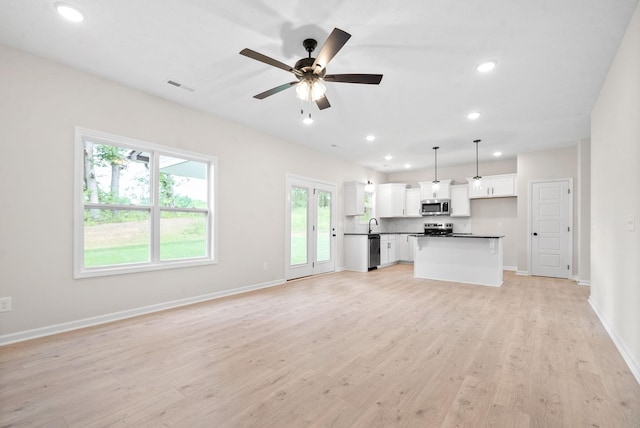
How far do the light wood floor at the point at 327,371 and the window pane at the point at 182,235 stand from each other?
0.87 metres

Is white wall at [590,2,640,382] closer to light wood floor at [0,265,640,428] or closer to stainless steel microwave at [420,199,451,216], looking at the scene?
light wood floor at [0,265,640,428]

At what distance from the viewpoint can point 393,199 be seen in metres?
8.83

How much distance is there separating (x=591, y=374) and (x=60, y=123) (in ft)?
17.4

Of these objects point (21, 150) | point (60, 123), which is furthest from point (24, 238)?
point (60, 123)

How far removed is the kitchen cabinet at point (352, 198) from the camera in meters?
7.52

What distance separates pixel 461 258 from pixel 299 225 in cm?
323

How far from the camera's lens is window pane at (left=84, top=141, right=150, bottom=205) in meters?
3.49

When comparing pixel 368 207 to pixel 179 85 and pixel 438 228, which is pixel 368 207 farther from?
pixel 179 85

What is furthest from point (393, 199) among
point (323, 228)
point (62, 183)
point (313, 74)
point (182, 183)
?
point (62, 183)

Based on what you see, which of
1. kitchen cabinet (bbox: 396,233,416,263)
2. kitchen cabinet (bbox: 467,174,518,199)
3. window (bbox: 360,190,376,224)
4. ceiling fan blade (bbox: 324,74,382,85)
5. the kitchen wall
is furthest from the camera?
kitchen cabinet (bbox: 396,233,416,263)

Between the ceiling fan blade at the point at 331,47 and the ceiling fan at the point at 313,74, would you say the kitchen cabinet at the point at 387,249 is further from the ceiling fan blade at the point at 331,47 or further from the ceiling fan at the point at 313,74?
the ceiling fan blade at the point at 331,47

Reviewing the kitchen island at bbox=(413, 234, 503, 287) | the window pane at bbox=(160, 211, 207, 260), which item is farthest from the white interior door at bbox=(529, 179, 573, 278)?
the window pane at bbox=(160, 211, 207, 260)

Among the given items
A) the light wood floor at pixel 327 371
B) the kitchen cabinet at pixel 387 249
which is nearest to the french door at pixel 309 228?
the kitchen cabinet at pixel 387 249

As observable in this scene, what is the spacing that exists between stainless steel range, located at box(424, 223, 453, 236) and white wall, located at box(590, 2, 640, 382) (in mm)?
4481
